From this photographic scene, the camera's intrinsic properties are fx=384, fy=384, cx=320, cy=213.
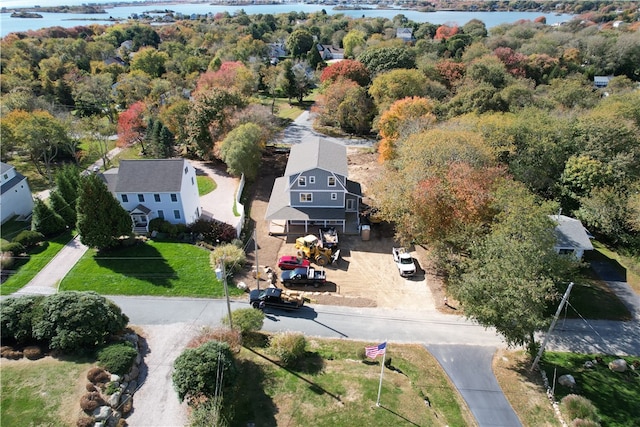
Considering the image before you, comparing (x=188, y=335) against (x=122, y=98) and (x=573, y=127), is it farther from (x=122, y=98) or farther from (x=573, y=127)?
(x=122, y=98)

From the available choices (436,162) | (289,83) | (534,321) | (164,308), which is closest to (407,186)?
(436,162)

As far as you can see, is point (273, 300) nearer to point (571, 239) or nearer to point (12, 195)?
point (571, 239)

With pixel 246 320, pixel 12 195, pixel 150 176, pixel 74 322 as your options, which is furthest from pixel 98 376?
pixel 12 195

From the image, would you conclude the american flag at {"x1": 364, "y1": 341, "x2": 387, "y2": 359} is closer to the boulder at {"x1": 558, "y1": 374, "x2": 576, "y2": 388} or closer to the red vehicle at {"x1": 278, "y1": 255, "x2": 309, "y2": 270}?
the boulder at {"x1": 558, "y1": 374, "x2": 576, "y2": 388}

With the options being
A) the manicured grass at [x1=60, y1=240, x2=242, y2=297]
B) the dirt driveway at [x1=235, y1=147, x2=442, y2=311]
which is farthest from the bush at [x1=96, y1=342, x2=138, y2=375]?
the dirt driveway at [x1=235, y1=147, x2=442, y2=311]

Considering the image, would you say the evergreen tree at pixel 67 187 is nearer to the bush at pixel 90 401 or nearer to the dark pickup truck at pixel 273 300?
the dark pickup truck at pixel 273 300
